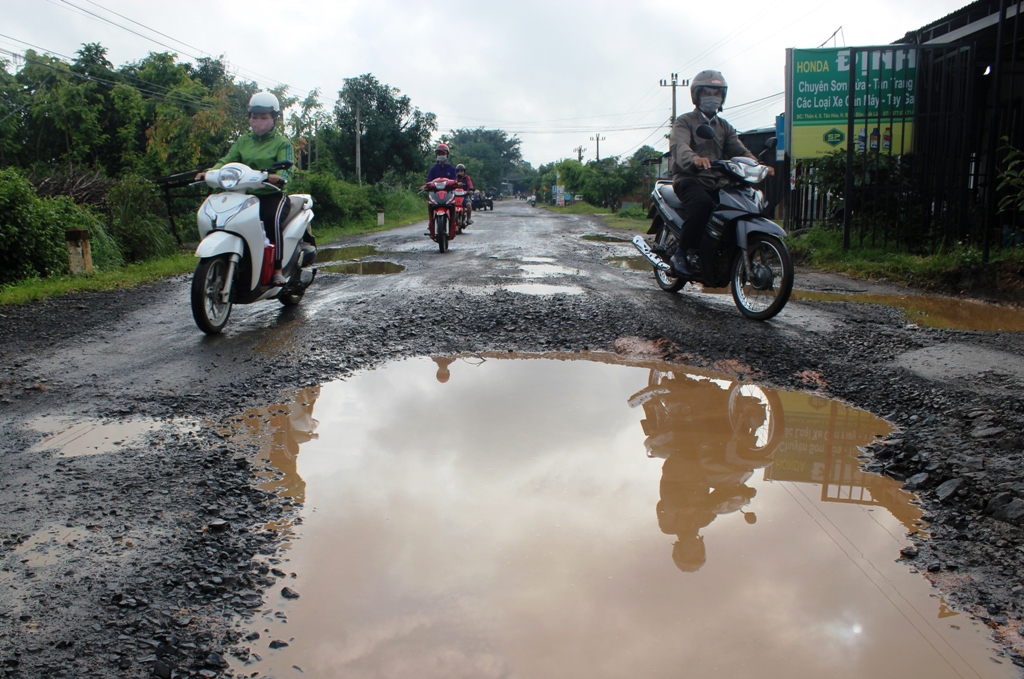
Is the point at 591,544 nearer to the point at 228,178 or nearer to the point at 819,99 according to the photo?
the point at 228,178

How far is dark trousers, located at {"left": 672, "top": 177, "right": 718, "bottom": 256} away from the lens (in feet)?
20.1

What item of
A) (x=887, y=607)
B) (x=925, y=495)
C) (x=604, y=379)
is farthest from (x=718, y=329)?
(x=887, y=607)

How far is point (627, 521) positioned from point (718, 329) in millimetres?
2994

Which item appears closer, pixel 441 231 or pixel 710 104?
pixel 710 104

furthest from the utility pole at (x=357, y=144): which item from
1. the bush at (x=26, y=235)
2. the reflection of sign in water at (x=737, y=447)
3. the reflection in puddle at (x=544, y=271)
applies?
the reflection of sign in water at (x=737, y=447)

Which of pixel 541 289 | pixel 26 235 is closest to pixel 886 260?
pixel 541 289

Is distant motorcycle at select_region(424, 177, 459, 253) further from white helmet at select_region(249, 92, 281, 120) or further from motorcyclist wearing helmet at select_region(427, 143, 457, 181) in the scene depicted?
white helmet at select_region(249, 92, 281, 120)

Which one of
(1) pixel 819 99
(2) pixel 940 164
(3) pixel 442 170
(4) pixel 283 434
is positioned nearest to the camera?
(4) pixel 283 434

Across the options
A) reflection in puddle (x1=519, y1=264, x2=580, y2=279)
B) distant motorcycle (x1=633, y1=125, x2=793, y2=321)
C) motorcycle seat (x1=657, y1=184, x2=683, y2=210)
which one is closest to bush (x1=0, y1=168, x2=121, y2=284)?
reflection in puddle (x1=519, y1=264, x2=580, y2=279)

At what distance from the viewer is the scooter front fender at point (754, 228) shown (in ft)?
18.9

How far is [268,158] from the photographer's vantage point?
599cm

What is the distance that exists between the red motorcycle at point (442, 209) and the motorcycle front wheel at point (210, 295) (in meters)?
6.52

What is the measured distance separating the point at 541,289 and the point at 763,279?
6.93 ft

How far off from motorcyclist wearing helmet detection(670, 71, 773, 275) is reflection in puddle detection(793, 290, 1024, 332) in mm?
1459
